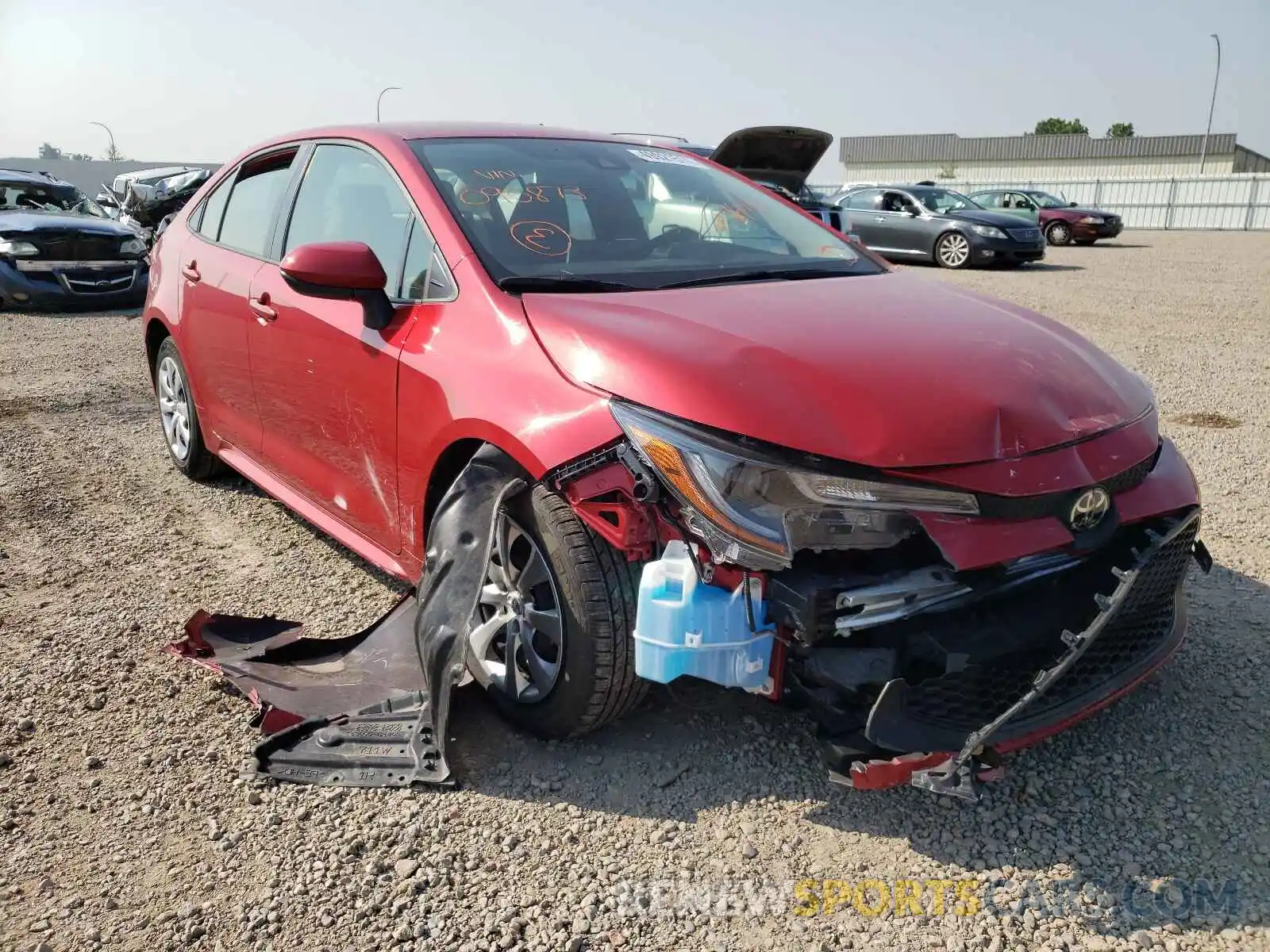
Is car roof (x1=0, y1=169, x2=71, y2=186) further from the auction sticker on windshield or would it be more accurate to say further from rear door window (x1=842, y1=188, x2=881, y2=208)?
rear door window (x1=842, y1=188, x2=881, y2=208)

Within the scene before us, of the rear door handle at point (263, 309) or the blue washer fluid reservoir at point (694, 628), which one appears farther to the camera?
the rear door handle at point (263, 309)

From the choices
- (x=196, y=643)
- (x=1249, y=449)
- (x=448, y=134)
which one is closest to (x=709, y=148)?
(x=1249, y=449)

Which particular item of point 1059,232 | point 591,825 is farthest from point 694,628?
point 1059,232

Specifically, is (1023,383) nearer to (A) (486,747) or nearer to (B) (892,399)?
(B) (892,399)

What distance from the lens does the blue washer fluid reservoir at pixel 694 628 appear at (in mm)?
2127

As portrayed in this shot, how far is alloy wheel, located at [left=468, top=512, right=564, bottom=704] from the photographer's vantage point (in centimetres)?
255

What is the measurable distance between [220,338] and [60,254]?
8350 mm

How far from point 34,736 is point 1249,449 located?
5.81 meters

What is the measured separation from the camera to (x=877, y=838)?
7.73 feet

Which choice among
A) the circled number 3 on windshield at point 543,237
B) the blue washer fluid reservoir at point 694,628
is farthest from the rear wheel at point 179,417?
the blue washer fluid reservoir at point 694,628

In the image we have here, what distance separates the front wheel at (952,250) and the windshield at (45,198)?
1245cm

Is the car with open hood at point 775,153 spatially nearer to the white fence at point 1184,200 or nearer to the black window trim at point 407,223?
the black window trim at point 407,223

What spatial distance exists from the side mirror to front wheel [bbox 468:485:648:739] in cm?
83

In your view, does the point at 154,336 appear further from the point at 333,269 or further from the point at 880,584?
the point at 880,584
